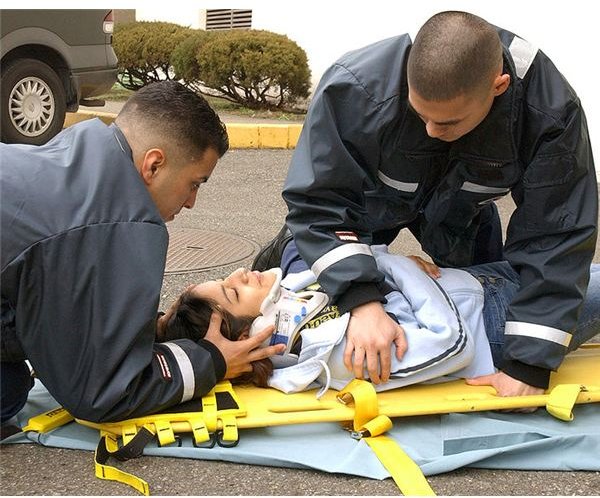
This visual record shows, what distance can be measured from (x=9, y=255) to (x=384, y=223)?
1.49 meters

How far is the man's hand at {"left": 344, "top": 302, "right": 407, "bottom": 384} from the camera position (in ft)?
9.46

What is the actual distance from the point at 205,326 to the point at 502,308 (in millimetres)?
1066

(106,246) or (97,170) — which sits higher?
(97,170)

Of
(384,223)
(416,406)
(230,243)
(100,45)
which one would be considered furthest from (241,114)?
(416,406)

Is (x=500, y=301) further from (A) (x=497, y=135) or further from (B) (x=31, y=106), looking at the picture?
(B) (x=31, y=106)

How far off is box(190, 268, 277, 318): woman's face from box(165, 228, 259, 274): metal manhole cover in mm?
1536

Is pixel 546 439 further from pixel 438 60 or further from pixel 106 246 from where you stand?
pixel 106 246

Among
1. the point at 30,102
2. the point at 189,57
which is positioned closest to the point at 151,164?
the point at 30,102

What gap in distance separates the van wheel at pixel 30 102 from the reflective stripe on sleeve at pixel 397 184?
4897mm

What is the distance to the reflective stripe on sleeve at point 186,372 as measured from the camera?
107 inches

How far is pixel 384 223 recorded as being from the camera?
11.4ft

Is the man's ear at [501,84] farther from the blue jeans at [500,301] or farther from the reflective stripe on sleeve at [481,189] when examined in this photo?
the blue jeans at [500,301]

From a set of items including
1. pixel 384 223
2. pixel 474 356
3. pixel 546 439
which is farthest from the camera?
pixel 384 223

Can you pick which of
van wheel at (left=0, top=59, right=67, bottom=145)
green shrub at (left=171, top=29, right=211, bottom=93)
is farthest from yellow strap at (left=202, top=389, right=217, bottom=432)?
green shrub at (left=171, top=29, right=211, bottom=93)
